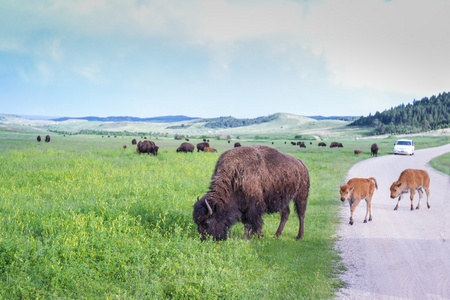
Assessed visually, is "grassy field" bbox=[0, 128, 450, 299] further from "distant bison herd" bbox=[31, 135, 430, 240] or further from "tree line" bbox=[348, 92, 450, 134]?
"tree line" bbox=[348, 92, 450, 134]

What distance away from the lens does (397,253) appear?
613 centimetres

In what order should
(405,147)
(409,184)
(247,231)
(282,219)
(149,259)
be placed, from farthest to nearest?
(405,147) < (409,184) < (282,219) < (247,231) < (149,259)

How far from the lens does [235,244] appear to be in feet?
20.1

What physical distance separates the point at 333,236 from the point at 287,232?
115 cm

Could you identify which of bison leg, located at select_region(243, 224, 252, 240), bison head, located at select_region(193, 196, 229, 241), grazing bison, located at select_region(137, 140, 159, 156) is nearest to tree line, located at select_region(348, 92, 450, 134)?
grazing bison, located at select_region(137, 140, 159, 156)

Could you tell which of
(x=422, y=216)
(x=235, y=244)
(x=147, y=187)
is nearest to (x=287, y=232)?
(x=235, y=244)

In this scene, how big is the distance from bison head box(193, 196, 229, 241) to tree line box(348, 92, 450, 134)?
127 m

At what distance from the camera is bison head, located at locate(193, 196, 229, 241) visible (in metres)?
6.17

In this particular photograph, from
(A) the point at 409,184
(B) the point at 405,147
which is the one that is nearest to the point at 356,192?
(A) the point at 409,184

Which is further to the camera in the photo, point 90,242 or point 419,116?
point 419,116

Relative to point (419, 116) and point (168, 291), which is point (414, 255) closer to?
point (168, 291)

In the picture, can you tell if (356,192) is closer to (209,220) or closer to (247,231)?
(247,231)

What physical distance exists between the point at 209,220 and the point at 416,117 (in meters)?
155

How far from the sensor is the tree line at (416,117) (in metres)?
119
